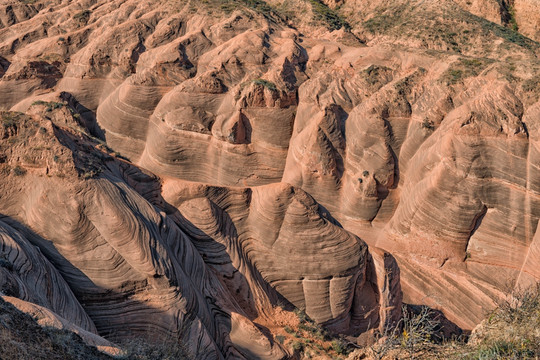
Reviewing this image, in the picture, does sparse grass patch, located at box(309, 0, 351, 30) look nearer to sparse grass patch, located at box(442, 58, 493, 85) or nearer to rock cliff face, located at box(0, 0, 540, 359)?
rock cliff face, located at box(0, 0, 540, 359)

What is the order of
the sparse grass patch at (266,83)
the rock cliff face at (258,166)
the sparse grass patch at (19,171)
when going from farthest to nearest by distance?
1. the sparse grass patch at (266,83)
2. the sparse grass patch at (19,171)
3. the rock cliff face at (258,166)

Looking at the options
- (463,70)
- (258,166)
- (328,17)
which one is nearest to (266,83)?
(258,166)

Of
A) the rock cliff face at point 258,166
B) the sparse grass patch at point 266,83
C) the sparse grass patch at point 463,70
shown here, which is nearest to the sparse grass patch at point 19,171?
the rock cliff face at point 258,166

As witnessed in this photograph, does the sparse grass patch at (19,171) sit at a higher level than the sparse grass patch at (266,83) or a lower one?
higher

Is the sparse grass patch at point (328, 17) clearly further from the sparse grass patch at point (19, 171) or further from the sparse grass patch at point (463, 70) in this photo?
the sparse grass patch at point (19, 171)

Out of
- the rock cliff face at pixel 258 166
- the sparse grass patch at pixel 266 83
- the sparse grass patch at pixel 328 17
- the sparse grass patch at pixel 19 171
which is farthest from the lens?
the sparse grass patch at pixel 328 17

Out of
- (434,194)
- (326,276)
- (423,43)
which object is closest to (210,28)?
(423,43)

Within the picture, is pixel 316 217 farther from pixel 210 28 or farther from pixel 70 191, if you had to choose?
pixel 210 28

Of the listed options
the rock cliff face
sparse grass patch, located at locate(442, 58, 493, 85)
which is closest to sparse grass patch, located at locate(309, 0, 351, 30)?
the rock cliff face
